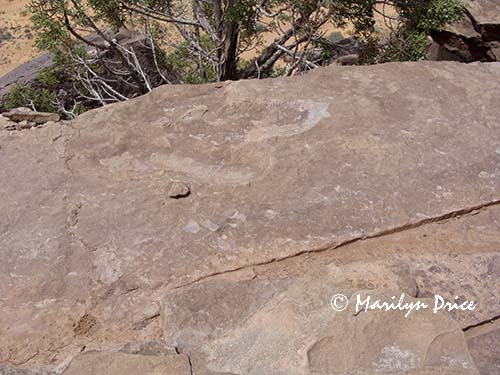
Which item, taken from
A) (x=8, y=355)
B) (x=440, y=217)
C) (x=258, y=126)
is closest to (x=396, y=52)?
(x=258, y=126)

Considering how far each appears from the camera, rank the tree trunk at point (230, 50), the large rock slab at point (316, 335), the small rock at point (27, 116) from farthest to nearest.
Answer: the tree trunk at point (230, 50)
the small rock at point (27, 116)
the large rock slab at point (316, 335)

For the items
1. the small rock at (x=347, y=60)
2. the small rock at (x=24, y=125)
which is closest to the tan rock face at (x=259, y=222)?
the small rock at (x=24, y=125)

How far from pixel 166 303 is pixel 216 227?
1.52 feet

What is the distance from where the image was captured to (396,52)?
235 inches

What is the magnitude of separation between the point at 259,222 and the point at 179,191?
43cm

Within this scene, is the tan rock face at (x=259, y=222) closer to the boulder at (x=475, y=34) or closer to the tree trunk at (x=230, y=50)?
the tree trunk at (x=230, y=50)

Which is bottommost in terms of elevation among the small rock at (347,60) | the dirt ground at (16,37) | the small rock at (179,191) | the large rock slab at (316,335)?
the dirt ground at (16,37)

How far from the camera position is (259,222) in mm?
2697

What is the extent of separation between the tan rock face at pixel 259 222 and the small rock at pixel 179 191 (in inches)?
1.2

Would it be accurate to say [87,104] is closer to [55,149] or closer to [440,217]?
[55,149]

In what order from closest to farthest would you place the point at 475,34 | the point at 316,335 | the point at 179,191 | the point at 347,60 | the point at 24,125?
the point at 316,335 < the point at 179,191 < the point at 24,125 < the point at 475,34 < the point at 347,60

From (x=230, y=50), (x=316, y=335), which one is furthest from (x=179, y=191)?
(x=230, y=50)

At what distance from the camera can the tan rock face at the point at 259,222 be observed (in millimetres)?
2166

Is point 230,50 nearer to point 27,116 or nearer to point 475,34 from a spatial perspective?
point 27,116
